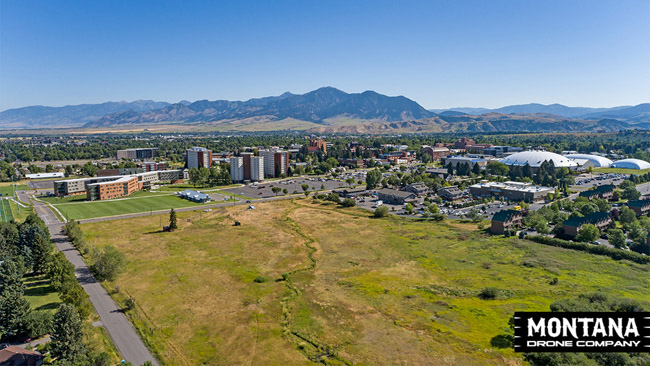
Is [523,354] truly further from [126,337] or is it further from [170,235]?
[170,235]

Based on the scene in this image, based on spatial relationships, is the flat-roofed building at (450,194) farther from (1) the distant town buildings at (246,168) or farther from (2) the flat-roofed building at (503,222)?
(1) the distant town buildings at (246,168)

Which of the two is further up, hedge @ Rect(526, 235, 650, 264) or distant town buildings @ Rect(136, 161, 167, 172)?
distant town buildings @ Rect(136, 161, 167, 172)

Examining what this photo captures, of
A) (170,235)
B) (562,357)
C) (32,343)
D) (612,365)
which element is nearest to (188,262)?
(170,235)

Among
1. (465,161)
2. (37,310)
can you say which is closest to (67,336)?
(37,310)

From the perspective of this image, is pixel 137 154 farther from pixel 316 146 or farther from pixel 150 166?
pixel 316 146

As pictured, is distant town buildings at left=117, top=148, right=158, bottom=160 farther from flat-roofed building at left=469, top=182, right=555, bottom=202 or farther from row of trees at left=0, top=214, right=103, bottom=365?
flat-roofed building at left=469, top=182, right=555, bottom=202

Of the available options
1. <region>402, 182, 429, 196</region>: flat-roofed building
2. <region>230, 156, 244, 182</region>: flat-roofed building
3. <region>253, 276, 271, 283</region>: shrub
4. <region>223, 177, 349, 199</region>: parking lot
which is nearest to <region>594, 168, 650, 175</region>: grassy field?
<region>402, 182, 429, 196</region>: flat-roofed building
